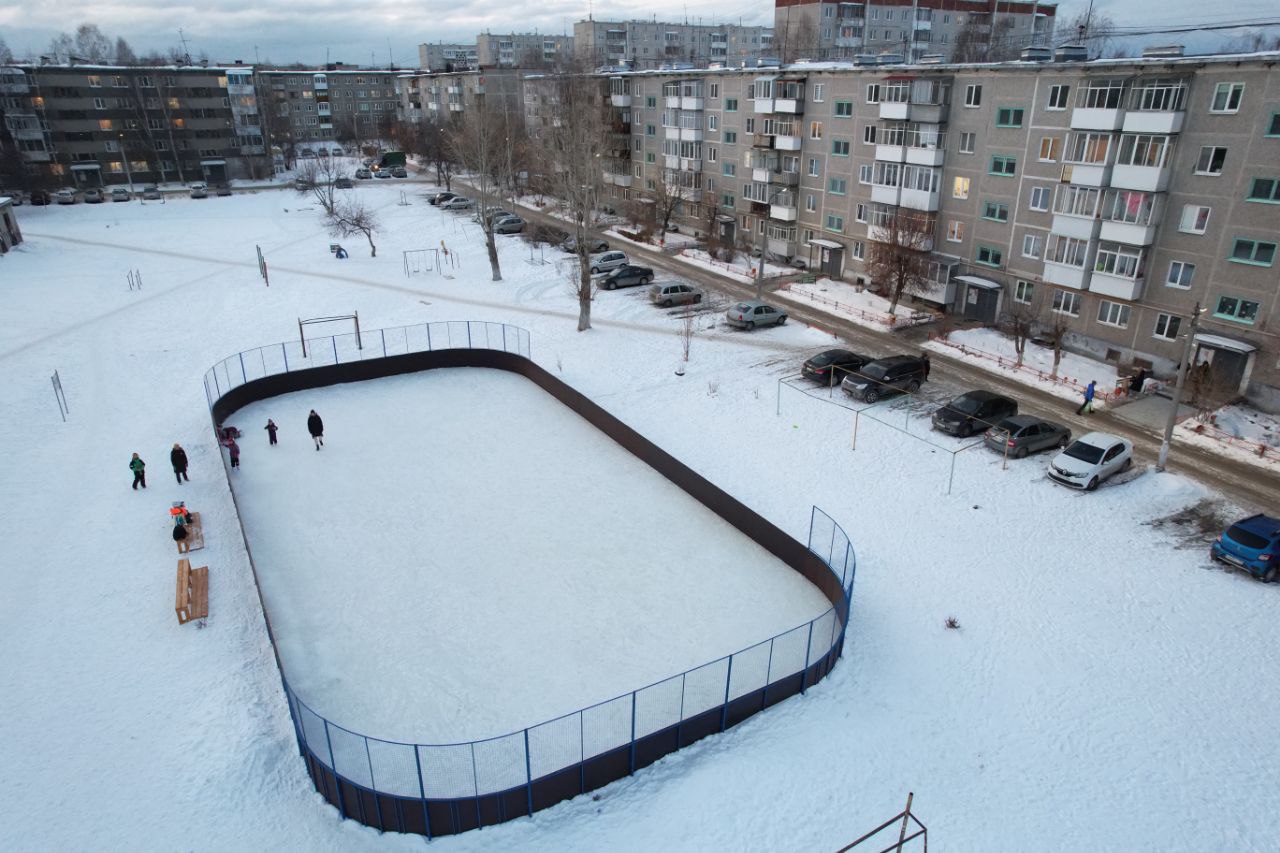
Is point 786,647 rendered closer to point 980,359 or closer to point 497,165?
point 980,359

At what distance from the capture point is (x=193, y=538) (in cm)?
2041

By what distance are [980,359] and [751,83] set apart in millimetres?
27705

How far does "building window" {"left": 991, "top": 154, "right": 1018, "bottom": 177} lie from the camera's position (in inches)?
1412

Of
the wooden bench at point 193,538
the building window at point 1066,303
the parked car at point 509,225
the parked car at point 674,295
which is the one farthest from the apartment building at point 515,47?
the wooden bench at point 193,538

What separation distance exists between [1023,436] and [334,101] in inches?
5444

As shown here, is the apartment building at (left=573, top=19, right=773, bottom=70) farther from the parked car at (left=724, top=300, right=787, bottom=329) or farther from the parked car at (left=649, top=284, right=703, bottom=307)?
the parked car at (left=724, top=300, right=787, bottom=329)

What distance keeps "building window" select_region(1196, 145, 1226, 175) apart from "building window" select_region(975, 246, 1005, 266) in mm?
9155

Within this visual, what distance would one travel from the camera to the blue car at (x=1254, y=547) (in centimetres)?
1859

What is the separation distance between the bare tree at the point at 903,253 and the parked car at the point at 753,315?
6.15 meters

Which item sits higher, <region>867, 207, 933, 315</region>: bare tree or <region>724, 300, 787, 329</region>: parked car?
<region>867, 207, 933, 315</region>: bare tree

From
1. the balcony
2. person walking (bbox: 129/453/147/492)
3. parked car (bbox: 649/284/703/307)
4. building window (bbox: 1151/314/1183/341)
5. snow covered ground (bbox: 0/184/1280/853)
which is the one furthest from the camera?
parked car (bbox: 649/284/703/307)

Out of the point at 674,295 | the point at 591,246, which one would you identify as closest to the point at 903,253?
the point at 674,295

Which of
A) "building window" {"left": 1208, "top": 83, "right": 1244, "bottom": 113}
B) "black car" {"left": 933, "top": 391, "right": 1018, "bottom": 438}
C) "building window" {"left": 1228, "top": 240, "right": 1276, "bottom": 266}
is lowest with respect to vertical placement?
"black car" {"left": 933, "top": 391, "right": 1018, "bottom": 438}

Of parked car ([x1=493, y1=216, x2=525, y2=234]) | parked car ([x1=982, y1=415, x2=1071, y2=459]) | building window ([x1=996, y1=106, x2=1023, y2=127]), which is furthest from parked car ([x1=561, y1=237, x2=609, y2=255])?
parked car ([x1=982, y1=415, x2=1071, y2=459])
